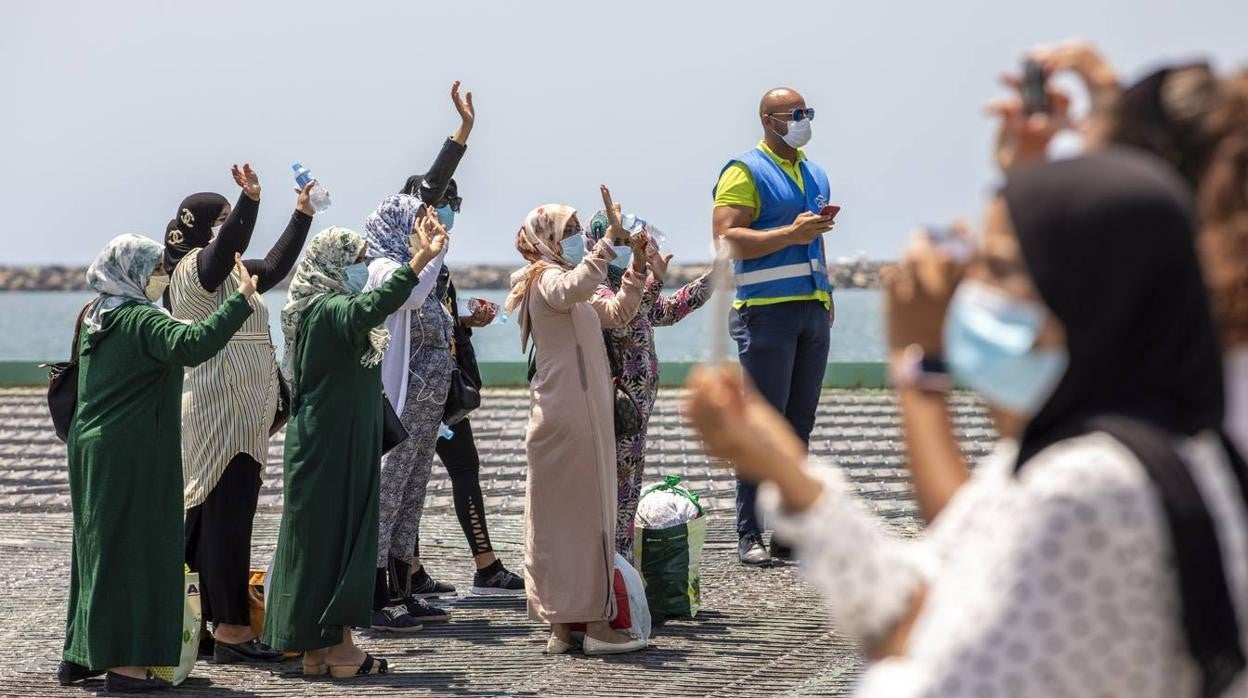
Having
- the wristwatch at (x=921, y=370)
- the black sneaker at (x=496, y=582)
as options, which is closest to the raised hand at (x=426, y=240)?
the black sneaker at (x=496, y=582)

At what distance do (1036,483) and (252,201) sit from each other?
5274 mm

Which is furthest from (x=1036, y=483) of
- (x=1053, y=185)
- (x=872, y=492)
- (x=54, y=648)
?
(x=872, y=492)

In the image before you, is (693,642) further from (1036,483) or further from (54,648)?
(1036,483)

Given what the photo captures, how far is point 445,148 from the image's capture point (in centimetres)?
793

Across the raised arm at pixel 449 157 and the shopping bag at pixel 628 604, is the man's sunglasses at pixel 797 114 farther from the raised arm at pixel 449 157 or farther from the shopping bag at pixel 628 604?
the shopping bag at pixel 628 604

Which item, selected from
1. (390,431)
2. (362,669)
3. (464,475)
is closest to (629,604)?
(362,669)

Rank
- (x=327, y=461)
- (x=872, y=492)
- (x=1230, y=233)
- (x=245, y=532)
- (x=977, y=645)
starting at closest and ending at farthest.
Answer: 1. (x=977, y=645)
2. (x=1230, y=233)
3. (x=327, y=461)
4. (x=245, y=532)
5. (x=872, y=492)

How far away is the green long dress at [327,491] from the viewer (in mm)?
6328

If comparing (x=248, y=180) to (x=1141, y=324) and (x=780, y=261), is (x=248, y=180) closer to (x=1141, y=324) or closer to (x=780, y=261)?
(x=780, y=261)

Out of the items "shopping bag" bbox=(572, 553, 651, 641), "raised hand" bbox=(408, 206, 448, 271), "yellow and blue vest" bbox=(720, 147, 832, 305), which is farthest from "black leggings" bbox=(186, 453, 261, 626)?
"yellow and blue vest" bbox=(720, 147, 832, 305)

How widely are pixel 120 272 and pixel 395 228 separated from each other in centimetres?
145

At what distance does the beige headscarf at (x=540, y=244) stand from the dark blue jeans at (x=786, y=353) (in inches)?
62.4

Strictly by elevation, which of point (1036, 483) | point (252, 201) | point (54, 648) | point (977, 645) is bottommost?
point (54, 648)

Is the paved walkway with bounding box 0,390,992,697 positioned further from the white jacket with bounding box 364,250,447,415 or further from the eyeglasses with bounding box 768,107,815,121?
the eyeglasses with bounding box 768,107,815,121
